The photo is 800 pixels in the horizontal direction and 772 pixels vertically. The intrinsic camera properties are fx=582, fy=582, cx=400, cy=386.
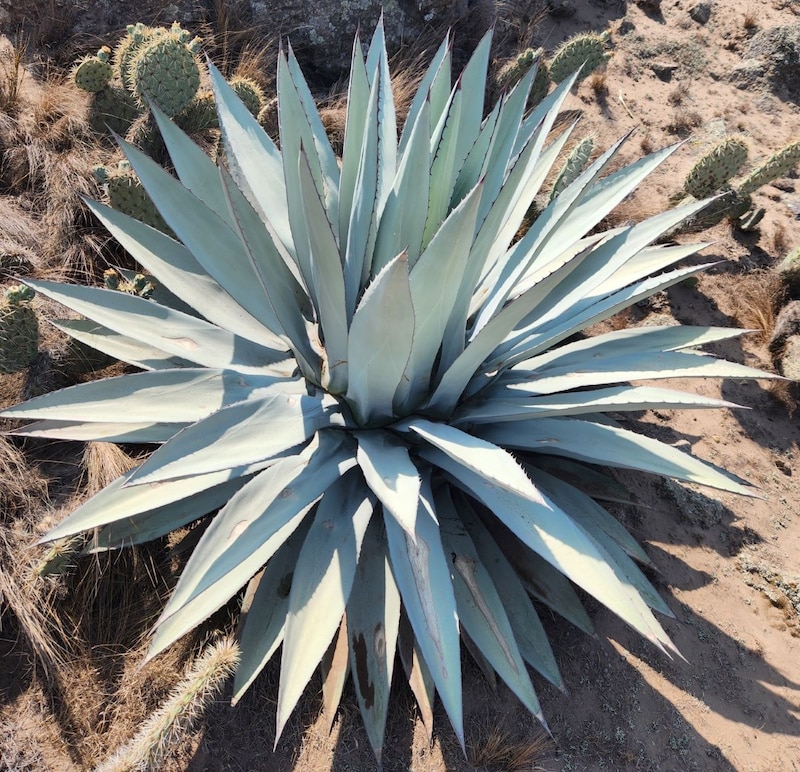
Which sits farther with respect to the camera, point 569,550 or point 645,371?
point 645,371

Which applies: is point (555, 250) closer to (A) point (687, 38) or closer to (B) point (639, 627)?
(B) point (639, 627)

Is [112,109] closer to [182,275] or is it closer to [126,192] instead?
[126,192]

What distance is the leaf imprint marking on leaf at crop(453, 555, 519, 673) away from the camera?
1.58 meters

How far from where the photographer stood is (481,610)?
65.1 inches

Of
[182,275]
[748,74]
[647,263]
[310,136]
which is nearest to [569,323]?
[647,263]

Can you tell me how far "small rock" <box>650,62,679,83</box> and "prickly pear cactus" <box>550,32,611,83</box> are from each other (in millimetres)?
1065

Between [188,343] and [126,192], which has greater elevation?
[126,192]

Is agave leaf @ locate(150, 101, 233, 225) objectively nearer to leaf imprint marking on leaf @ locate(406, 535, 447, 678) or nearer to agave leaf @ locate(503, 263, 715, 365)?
agave leaf @ locate(503, 263, 715, 365)

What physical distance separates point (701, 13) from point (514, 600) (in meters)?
4.88

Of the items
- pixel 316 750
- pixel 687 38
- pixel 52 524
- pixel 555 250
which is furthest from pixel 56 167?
pixel 687 38

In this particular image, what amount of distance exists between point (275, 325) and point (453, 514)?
2.65ft

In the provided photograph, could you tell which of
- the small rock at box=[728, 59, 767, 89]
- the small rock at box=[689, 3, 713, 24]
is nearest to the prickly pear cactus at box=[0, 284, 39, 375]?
the small rock at box=[728, 59, 767, 89]

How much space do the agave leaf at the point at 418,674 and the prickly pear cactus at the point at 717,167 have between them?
2645 millimetres

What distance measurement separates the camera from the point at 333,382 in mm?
1653
